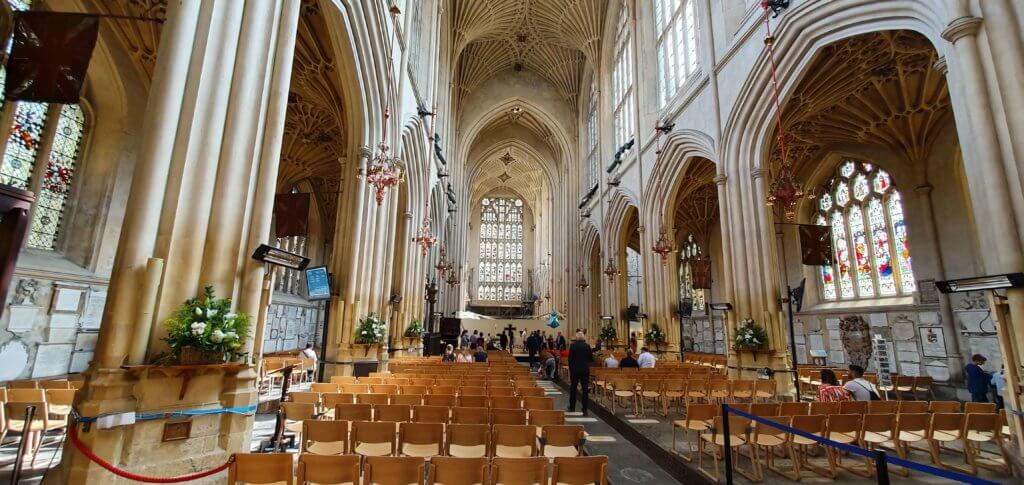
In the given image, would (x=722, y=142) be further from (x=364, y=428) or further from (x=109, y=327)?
(x=109, y=327)

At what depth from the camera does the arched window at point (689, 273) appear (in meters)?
23.2

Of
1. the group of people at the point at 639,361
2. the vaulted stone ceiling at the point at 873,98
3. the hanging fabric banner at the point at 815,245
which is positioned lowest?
the group of people at the point at 639,361

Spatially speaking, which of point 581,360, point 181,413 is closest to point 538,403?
point 581,360

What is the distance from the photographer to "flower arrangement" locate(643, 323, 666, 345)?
1527 cm

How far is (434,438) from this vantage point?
12.5 feet

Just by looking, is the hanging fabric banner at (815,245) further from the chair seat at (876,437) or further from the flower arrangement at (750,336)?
the chair seat at (876,437)

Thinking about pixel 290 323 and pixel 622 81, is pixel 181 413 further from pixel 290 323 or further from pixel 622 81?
pixel 622 81

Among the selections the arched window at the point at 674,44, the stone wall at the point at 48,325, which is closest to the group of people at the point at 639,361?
the arched window at the point at 674,44

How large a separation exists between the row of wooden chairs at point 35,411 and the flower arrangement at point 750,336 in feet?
36.7

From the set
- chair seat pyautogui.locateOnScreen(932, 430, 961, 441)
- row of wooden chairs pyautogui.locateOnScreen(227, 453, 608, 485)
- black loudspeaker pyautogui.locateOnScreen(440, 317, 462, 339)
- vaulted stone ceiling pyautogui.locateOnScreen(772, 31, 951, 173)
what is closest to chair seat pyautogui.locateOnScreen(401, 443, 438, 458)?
row of wooden chairs pyautogui.locateOnScreen(227, 453, 608, 485)

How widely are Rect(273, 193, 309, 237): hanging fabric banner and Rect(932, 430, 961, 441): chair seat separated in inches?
411

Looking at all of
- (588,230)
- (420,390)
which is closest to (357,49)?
(420,390)

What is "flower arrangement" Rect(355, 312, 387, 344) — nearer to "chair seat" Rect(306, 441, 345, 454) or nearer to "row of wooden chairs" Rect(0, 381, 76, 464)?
"row of wooden chairs" Rect(0, 381, 76, 464)

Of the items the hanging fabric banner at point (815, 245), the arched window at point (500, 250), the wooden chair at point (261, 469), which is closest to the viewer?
the wooden chair at point (261, 469)
